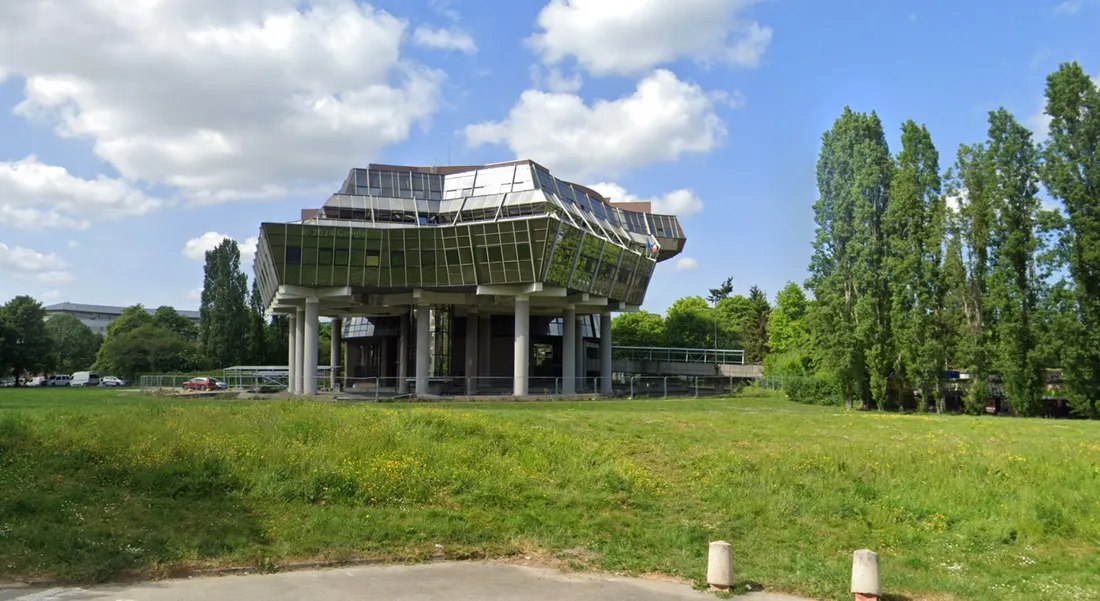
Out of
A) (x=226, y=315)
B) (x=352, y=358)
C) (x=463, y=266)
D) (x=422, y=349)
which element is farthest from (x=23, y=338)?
(x=463, y=266)

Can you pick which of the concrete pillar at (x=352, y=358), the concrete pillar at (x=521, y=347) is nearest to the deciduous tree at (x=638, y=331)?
the concrete pillar at (x=352, y=358)

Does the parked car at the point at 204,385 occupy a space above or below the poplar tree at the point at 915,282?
below

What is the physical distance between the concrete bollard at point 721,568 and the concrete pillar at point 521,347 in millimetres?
47864

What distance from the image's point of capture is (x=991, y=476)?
59.1 feet

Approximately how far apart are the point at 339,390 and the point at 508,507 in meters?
53.1

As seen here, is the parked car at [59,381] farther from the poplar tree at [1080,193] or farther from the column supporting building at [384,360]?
the poplar tree at [1080,193]

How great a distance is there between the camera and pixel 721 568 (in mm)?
11039

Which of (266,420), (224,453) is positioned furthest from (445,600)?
(266,420)

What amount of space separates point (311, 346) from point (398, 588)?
2109 inches

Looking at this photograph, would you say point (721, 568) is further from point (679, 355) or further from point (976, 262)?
point (679, 355)

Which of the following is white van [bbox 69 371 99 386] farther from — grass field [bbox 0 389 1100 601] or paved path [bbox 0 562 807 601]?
paved path [bbox 0 562 807 601]

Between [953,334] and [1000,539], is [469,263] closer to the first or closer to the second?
[953,334]

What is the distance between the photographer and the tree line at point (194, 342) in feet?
289

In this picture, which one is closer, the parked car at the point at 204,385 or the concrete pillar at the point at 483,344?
the parked car at the point at 204,385
